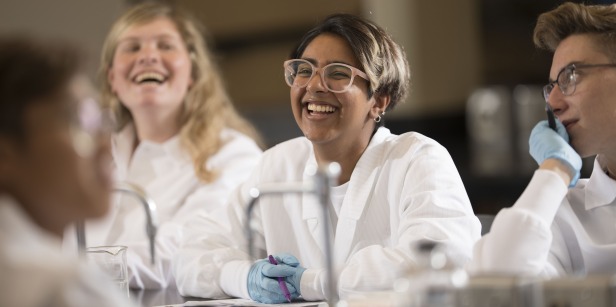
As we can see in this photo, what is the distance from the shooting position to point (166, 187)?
11.2ft

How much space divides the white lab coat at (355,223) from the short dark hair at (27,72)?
1098 millimetres

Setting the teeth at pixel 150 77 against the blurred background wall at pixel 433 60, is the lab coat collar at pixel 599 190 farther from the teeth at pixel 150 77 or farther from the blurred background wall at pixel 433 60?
the blurred background wall at pixel 433 60

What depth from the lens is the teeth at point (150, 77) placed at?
3.54 m

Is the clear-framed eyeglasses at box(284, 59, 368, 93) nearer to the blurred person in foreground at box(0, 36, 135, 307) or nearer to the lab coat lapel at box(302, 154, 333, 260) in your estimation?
the lab coat lapel at box(302, 154, 333, 260)

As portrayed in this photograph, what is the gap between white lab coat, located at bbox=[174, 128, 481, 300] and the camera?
2312 millimetres

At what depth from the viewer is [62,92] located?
4.54 ft

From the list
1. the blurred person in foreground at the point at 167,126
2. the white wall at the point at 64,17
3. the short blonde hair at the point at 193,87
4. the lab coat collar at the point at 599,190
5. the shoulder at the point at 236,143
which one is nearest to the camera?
the lab coat collar at the point at 599,190

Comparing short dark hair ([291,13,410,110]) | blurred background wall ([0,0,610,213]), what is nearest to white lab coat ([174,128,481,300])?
short dark hair ([291,13,410,110])

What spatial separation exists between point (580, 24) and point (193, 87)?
66.4 inches

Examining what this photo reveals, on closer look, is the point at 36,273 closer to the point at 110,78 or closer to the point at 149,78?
the point at 149,78

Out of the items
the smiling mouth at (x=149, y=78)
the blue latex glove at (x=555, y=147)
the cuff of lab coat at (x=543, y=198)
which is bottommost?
the cuff of lab coat at (x=543, y=198)

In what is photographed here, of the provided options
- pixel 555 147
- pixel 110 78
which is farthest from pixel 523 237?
pixel 110 78

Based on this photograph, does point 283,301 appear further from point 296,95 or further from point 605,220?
point 605,220

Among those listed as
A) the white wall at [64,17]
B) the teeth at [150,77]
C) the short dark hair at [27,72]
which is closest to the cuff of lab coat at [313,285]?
the short dark hair at [27,72]
